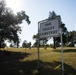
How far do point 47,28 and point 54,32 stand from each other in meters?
0.92

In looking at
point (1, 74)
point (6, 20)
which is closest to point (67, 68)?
point (1, 74)

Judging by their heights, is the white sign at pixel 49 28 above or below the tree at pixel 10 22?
below

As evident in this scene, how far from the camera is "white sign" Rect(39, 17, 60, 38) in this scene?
10478 millimetres

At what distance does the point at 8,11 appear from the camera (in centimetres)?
3008

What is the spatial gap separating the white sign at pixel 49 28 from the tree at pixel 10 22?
1777cm

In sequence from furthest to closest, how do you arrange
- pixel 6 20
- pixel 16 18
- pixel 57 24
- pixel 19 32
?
pixel 19 32, pixel 16 18, pixel 6 20, pixel 57 24

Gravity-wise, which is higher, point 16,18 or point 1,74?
point 16,18

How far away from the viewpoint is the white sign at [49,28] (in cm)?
1048

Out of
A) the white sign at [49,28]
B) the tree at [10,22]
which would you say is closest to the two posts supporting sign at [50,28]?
the white sign at [49,28]

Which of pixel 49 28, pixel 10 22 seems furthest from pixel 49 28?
pixel 10 22

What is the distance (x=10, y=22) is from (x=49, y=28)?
798 inches

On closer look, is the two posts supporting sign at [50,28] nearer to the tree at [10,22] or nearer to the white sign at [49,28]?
the white sign at [49,28]

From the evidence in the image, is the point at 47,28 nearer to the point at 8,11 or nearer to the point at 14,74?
the point at 14,74

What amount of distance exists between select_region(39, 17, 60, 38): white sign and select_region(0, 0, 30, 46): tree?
17772 millimetres
